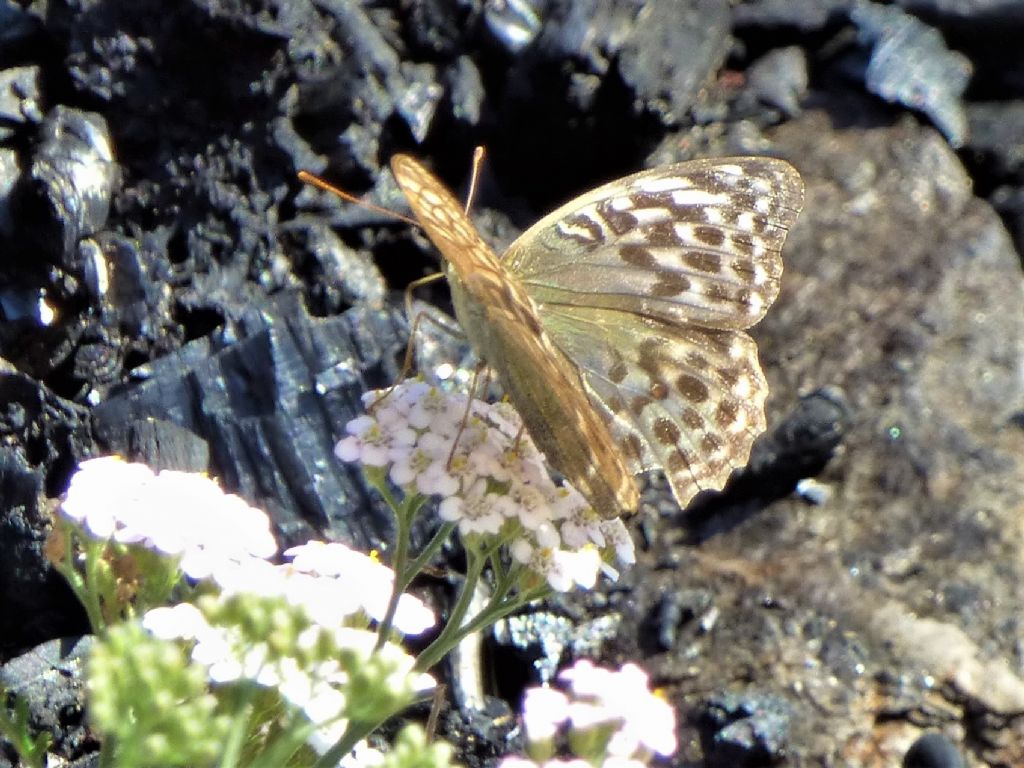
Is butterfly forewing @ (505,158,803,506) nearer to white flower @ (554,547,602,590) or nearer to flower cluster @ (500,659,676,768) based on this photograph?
white flower @ (554,547,602,590)

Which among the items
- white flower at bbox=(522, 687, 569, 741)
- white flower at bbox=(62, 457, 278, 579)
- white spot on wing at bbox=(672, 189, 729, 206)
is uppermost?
white flower at bbox=(62, 457, 278, 579)

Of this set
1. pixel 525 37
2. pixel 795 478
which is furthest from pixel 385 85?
pixel 795 478

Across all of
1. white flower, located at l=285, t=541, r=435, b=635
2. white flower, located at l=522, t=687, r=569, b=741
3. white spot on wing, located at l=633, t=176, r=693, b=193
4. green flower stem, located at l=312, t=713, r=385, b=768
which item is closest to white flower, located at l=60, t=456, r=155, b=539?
white flower, located at l=285, t=541, r=435, b=635

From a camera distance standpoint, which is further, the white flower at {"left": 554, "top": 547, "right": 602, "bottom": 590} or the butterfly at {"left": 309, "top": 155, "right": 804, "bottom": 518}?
the butterfly at {"left": 309, "top": 155, "right": 804, "bottom": 518}

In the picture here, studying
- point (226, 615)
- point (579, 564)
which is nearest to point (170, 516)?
point (226, 615)

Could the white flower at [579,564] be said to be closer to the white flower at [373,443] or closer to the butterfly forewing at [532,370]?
the butterfly forewing at [532,370]

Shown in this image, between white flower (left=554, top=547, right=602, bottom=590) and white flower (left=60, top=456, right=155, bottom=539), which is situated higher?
white flower (left=60, top=456, right=155, bottom=539)

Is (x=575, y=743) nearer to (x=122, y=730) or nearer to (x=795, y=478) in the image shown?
(x=122, y=730)

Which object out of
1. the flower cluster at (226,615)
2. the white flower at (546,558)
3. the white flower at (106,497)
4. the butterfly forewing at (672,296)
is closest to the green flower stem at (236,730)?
the flower cluster at (226,615)

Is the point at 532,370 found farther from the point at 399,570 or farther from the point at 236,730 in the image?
the point at 236,730
